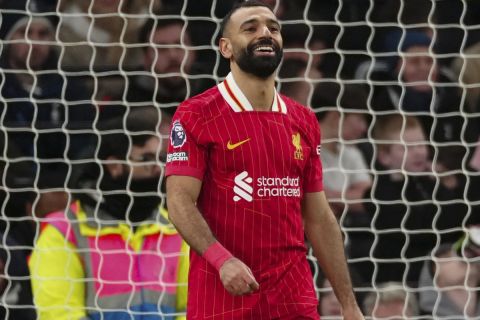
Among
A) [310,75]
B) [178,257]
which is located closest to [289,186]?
[178,257]

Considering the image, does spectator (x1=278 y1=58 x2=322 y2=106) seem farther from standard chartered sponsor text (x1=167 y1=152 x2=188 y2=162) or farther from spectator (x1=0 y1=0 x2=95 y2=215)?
standard chartered sponsor text (x1=167 y1=152 x2=188 y2=162)

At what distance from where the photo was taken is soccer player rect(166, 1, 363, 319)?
315 centimetres

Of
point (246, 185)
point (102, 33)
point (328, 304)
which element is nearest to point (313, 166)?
point (246, 185)

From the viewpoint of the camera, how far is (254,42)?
10.6ft

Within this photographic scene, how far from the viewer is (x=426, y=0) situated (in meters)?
4.95

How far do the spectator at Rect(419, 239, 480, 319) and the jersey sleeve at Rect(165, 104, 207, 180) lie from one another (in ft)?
5.89

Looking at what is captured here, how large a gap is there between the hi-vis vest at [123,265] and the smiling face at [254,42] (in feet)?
4.52

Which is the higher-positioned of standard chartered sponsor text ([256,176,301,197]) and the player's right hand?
standard chartered sponsor text ([256,176,301,197])

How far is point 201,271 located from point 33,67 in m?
1.99

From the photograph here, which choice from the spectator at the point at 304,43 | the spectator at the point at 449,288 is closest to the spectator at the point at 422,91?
the spectator at the point at 304,43

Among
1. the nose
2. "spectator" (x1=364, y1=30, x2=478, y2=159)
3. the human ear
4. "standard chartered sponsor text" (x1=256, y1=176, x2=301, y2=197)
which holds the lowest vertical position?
"standard chartered sponsor text" (x1=256, y1=176, x2=301, y2=197)

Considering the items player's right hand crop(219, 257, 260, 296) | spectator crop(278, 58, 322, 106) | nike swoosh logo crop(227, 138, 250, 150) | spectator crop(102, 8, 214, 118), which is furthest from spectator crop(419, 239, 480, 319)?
player's right hand crop(219, 257, 260, 296)

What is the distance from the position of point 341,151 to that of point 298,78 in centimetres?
35

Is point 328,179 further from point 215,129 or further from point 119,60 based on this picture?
point 215,129
